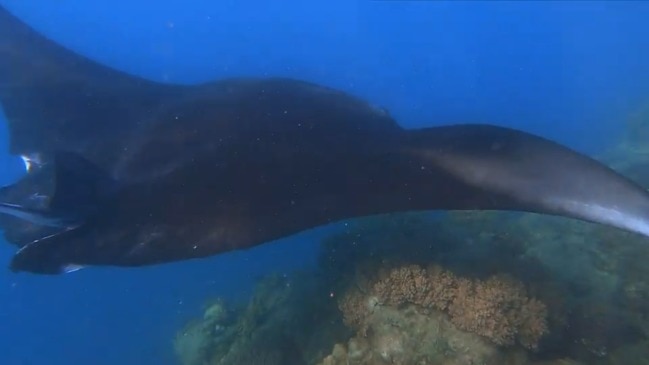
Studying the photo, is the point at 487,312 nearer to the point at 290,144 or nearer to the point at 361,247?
the point at 361,247

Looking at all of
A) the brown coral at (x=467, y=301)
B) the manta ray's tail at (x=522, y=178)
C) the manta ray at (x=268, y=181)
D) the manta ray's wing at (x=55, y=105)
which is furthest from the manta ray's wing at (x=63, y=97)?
the manta ray's tail at (x=522, y=178)

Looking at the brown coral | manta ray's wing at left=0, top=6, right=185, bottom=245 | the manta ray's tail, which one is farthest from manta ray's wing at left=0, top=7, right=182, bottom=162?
the manta ray's tail

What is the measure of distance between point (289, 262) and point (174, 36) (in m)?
41.2

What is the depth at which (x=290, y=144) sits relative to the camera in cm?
345

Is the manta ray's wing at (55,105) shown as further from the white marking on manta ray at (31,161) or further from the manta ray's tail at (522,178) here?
the manta ray's tail at (522,178)

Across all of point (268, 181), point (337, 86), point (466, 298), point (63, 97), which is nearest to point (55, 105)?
point (63, 97)

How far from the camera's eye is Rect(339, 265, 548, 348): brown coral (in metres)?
4.10

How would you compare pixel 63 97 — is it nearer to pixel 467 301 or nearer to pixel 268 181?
pixel 268 181

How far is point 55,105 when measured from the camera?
5312mm

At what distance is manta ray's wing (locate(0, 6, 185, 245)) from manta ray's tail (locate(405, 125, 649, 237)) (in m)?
2.57

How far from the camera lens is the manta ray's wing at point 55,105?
4.23 meters

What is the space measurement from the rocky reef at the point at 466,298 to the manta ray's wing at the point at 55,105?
2.53 metres

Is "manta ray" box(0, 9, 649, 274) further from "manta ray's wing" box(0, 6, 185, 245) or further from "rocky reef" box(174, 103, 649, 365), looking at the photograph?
"rocky reef" box(174, 103, 649, 365)

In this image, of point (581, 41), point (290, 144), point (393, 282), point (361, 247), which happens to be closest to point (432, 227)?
point (361, 247)
